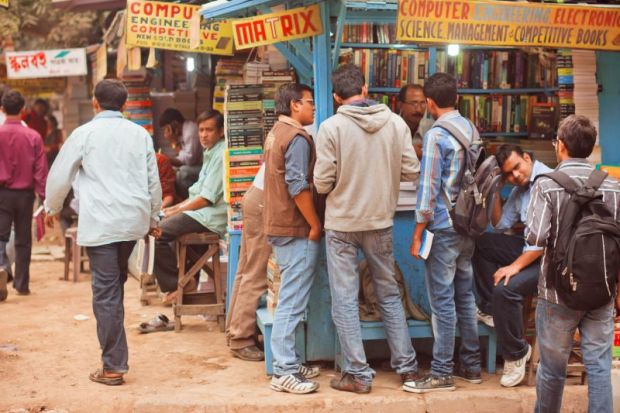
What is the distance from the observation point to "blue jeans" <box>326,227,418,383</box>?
5.97 m

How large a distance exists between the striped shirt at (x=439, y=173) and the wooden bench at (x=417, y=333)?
790 mm

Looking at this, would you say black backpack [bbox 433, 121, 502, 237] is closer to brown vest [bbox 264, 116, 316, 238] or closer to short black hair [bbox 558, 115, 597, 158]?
brown vest [bbox 264, 116, 316, 238]

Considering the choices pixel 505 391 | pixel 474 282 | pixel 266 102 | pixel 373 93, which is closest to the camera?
pixel 505 391

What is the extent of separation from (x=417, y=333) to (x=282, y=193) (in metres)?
1.36

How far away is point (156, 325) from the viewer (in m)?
8.05

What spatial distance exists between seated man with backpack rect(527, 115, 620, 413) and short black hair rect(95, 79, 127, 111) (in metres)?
2.89

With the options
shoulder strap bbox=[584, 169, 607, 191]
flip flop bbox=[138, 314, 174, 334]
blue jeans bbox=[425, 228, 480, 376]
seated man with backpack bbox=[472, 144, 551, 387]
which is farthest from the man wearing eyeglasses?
shoulder strap bbox=[584, 169, 607, 191]

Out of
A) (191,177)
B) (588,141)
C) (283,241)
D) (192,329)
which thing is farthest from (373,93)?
(588,141)

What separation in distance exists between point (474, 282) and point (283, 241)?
1.42 m

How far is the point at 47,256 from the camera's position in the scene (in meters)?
12.6

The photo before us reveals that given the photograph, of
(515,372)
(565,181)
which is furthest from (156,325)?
(565,181)

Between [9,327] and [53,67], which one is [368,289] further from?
[53,67]

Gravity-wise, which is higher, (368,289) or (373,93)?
Answer: (373,93)

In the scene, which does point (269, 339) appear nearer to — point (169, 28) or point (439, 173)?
point (439, 173)
